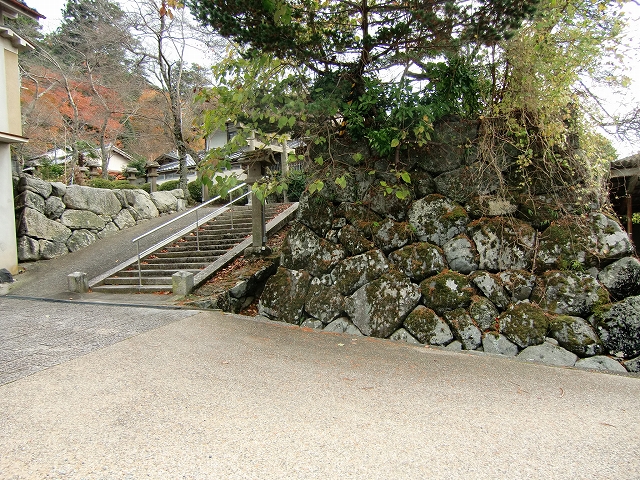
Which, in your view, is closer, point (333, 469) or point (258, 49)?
point (333, 469)

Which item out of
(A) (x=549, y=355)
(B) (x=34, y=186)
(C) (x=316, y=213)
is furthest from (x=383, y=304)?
(B) (x=34, y=186)

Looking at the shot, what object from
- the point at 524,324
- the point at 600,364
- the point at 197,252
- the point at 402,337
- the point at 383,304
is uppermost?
the point at 197,252

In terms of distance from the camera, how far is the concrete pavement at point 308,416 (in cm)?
211

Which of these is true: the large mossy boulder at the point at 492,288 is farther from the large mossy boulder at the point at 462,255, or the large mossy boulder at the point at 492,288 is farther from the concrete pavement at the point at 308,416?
the concrete pavement at the point at 308,416

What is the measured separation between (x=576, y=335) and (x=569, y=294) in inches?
18.3

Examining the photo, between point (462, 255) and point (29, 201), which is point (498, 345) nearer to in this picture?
point (462, 255)

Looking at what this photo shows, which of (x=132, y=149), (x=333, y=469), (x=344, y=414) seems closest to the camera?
(x=333, y=469)

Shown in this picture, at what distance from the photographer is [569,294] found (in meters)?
4.40

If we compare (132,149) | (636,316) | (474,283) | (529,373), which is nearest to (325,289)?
(474,283)

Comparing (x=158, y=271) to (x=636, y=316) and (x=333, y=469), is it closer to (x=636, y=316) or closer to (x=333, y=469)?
(x=333, y=469)

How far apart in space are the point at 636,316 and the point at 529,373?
1.54m

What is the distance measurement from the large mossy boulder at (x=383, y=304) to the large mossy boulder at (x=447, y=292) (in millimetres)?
161

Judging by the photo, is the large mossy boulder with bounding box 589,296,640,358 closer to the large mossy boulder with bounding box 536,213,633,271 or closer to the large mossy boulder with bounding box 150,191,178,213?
the large mossy boulder with bounding box 536,213,633,271

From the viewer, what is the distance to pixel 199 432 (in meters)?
2.43
